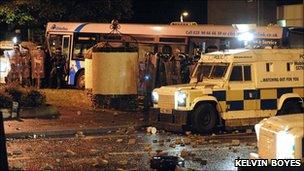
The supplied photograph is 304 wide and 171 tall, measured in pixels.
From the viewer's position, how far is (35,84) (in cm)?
2698

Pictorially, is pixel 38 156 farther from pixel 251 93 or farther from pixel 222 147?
pixel 251 93

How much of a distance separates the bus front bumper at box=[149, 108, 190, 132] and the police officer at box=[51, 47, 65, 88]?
10959mm

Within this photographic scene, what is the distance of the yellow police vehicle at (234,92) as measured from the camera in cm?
1611

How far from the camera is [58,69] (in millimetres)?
27688

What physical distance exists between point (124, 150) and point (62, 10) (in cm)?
1843

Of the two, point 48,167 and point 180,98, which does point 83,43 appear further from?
point 48,167

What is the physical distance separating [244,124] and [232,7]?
37090 mm

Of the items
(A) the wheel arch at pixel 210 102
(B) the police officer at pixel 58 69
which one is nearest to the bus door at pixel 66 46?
(B) the police officer at pixel 58 69

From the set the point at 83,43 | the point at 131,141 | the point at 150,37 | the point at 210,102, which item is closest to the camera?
the point at 131,141

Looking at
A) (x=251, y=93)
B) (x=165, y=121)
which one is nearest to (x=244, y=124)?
(x=251, y=93)

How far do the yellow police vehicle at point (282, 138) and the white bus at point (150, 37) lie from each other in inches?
664

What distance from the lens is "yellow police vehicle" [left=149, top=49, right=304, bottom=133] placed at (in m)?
16.1

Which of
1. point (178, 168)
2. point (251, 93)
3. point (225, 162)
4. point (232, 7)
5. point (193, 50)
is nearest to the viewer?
point (178, 168)

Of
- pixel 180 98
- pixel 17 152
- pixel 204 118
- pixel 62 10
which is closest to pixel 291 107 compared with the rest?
pixel 204 118
